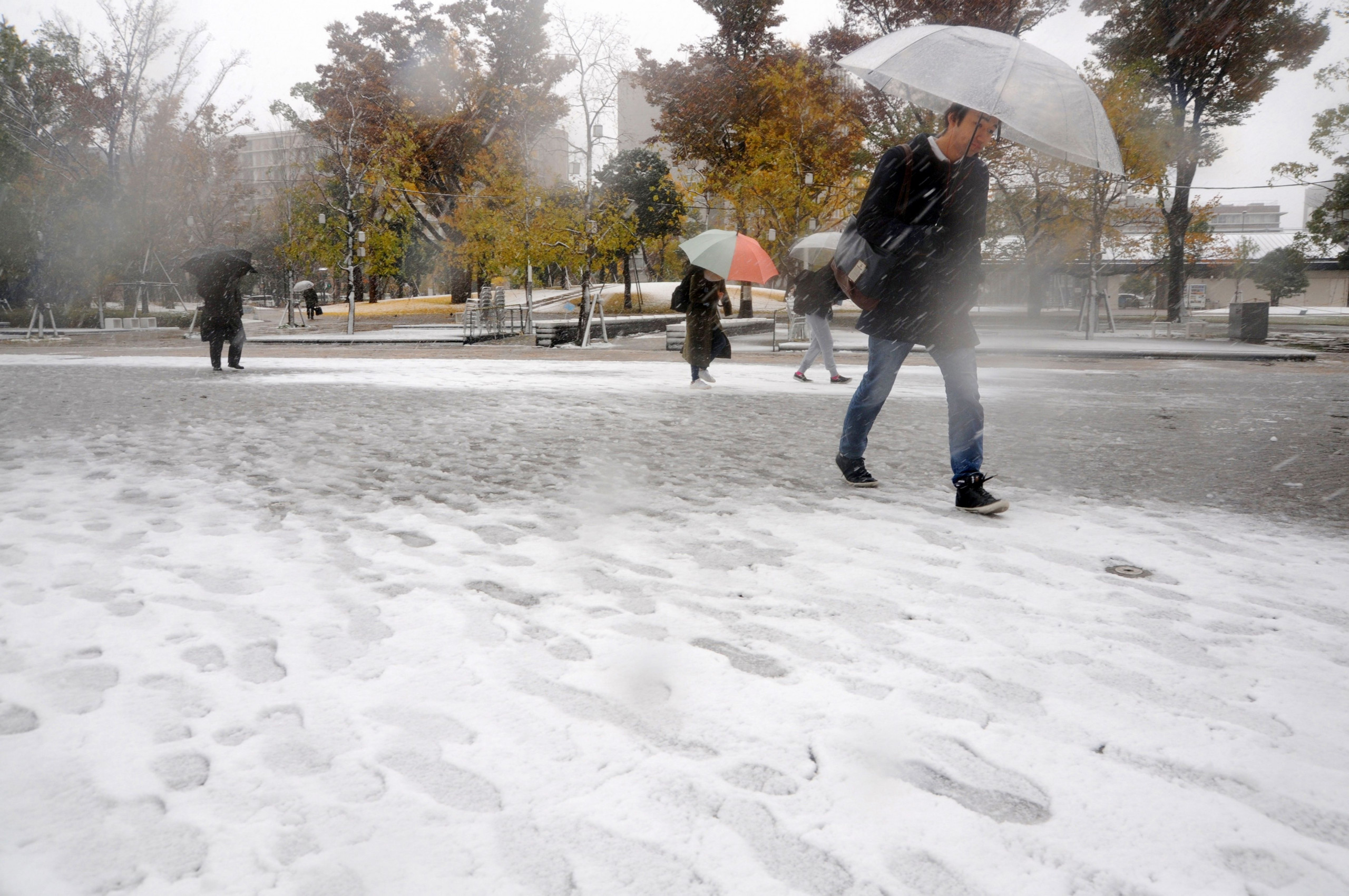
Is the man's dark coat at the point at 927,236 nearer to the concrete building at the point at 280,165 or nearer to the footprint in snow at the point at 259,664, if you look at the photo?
the footprint in snow at the point at 259,664

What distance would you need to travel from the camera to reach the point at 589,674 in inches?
106

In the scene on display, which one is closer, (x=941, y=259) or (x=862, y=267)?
(x=941, y=259)

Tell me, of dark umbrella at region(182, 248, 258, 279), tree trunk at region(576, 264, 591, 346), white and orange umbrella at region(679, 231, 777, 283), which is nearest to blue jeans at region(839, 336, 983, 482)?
white and orange umbrella at region(679, 231, 777, 283)

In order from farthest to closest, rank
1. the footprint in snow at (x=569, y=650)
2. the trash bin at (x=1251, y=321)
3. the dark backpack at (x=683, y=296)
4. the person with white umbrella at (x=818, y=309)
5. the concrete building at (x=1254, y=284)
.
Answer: the concrete building at (x=1254, y=284) < the trash bin at (x=1251, y=321) < the dark backpack at (x=683, y=296) < the person with white umbrella at (x=818, y=309) < the footprint in snow at (x=569, y=650)

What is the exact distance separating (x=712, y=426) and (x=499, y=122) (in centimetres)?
4136

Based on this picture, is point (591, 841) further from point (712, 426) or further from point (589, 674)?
point (712, 426)

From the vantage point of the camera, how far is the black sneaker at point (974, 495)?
15.6ft


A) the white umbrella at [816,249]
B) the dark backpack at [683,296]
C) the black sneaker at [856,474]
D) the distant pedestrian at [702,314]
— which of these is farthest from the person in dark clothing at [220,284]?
the black sneaker at [856,474]

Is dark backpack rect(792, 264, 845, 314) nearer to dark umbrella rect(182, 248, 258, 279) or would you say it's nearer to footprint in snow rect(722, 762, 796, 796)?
dark umbrella rect(182, 248, 258, 279)

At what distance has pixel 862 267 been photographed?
4.75m

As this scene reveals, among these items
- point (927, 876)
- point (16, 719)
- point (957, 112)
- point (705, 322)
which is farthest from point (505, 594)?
point (705, 322)

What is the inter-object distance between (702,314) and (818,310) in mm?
1412

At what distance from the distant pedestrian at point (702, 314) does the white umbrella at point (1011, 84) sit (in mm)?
6343

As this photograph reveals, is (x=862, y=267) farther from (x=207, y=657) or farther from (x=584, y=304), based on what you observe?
(x=584, y=304)
